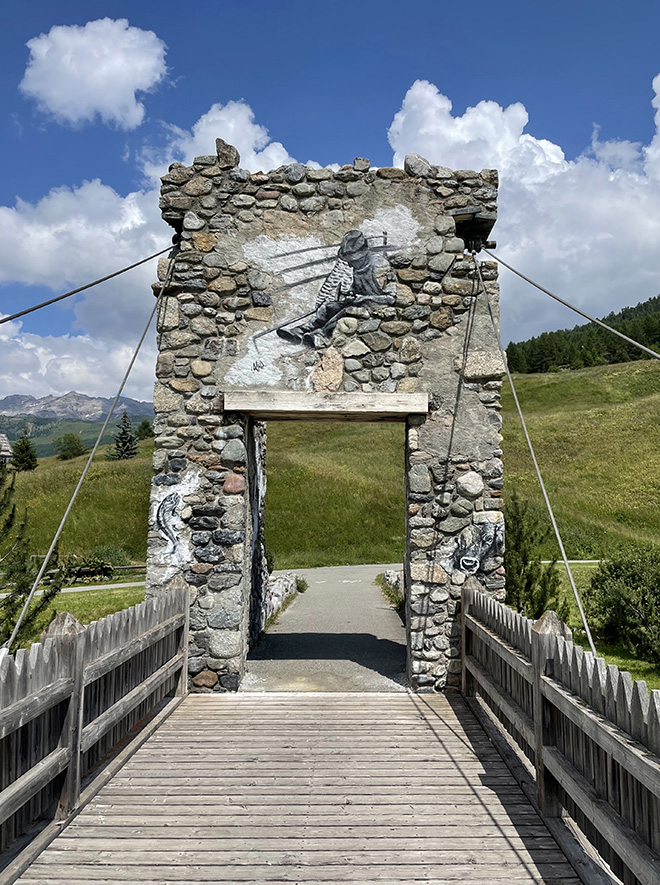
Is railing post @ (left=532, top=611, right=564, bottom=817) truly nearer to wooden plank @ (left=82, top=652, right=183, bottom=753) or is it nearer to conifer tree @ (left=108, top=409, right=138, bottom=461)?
wooden plank @ (left=82, top=652, right=183, bottom=753)

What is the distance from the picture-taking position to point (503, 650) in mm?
4609

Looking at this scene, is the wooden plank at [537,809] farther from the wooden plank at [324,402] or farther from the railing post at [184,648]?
the wooden plank at [324,402]

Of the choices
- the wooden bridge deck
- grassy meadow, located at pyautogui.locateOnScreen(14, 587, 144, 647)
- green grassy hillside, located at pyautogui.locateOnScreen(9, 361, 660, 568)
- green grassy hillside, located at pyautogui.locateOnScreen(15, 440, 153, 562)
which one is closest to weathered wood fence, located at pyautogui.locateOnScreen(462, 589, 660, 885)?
the wooden bridge deck

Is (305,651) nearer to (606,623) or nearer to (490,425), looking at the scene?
(490,425)

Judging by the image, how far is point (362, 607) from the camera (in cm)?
1359

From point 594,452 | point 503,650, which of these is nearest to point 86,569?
point 503,650

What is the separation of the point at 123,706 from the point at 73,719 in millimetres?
828

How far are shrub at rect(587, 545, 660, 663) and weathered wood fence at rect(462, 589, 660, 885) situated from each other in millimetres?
6171

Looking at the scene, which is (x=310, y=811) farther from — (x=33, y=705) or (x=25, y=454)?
(x=25, y=454)

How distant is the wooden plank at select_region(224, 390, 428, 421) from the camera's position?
659 centimetres

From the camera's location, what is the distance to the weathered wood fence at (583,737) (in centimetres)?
255

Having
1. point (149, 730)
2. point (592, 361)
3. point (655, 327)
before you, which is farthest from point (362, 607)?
point (655, 327)

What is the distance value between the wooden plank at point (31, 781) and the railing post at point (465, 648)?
3860 millimetres

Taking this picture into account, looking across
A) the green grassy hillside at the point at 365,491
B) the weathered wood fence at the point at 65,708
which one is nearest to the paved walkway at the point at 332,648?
the weathered wood fence at the point at 65,708
